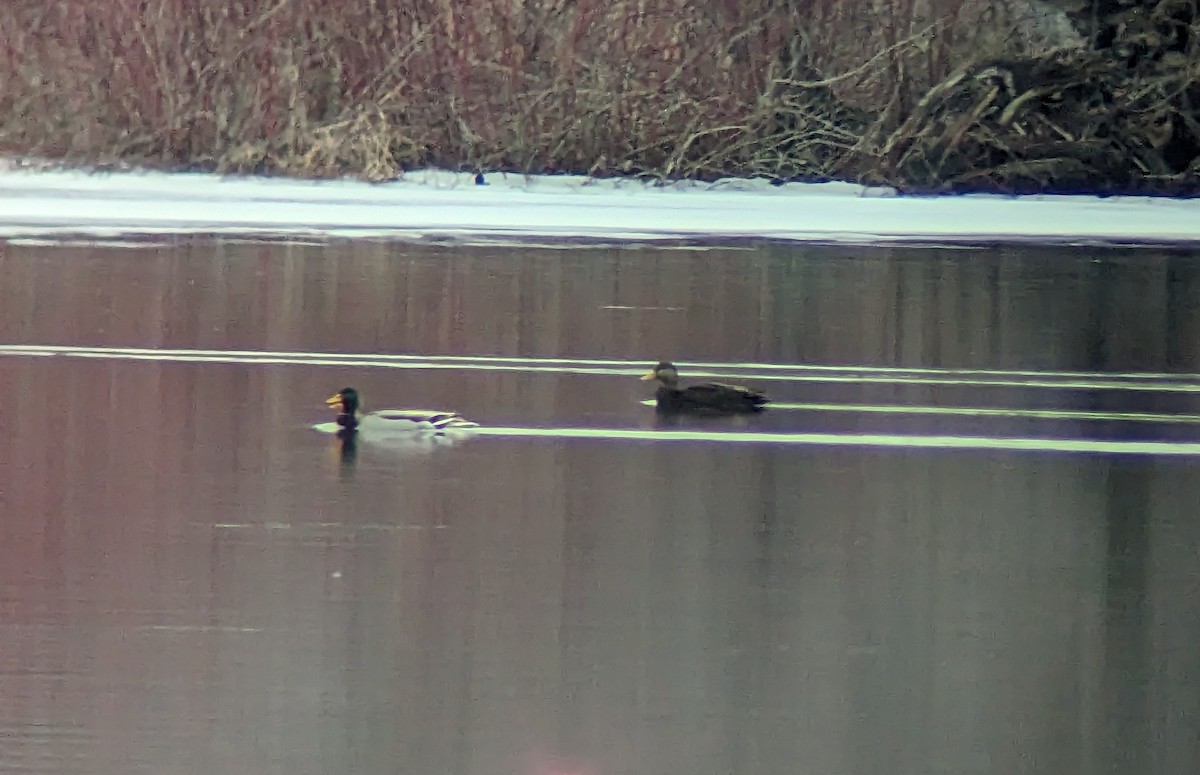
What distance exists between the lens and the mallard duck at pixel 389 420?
5.31 m

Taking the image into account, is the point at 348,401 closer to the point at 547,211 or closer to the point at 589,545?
the point at 589,545

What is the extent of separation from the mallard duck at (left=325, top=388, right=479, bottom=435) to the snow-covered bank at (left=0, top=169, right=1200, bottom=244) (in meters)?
4.23

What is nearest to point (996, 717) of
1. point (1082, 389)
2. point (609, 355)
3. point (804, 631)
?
point (804, 631)

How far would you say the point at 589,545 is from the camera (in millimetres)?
4180

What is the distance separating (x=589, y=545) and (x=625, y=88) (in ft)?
32.0

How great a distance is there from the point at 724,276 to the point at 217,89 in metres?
6.95

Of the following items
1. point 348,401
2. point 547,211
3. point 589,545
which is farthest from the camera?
point 547,211

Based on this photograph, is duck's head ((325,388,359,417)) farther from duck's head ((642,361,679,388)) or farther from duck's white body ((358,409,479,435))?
duck's head ((642,361,679,388))

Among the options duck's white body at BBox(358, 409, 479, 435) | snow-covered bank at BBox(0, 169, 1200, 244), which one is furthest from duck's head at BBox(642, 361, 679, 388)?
snow-covered bank at BBox(0, 169, 1200, 244)

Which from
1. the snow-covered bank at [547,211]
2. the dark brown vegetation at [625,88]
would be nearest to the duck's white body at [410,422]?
the snow-covered bank at [547,211]

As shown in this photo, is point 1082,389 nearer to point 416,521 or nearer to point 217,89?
point 416,521

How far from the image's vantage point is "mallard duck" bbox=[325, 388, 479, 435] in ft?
17.4

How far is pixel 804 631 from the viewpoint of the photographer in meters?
3.65

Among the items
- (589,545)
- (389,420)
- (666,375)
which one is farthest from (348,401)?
(589,545)
